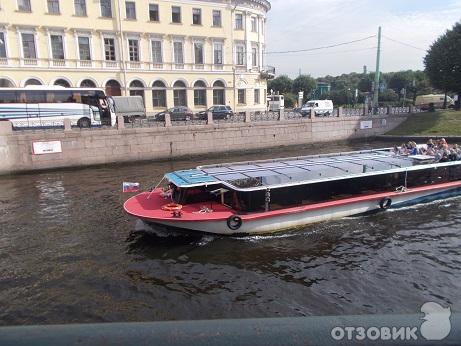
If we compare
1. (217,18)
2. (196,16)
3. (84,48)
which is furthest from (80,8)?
(217,18)

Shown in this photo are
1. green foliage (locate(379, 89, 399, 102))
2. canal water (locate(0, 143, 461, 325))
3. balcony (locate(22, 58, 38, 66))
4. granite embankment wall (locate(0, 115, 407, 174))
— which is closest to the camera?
canal water (locate(0, 143, 461, 325))

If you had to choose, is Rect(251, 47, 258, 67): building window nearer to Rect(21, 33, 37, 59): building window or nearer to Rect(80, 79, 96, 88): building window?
Rect(80, 79, 96, 88): building window

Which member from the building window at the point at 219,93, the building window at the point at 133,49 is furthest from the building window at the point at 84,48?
the building window at the point at 219,93

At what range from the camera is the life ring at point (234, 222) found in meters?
12.1

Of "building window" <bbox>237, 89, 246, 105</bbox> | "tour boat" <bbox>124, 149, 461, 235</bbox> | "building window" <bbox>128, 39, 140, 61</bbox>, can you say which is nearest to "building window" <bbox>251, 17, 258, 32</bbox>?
"building window" <bbox>237, 89, 246, 105</bbox>

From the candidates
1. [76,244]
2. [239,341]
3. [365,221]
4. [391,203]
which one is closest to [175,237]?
[76,244]

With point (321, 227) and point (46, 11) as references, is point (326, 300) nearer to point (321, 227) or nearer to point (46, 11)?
point (321, 227)

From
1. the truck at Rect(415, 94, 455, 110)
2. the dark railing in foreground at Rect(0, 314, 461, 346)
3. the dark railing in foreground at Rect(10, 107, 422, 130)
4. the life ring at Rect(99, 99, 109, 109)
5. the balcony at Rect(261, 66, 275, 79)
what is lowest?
the dark railing in foreground at Rect(10, 107, 422, 130)

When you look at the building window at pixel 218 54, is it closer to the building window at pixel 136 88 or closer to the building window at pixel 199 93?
the building window at pixel 199 93

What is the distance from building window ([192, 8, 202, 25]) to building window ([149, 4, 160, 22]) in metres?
4.14

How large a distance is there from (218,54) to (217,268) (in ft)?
128

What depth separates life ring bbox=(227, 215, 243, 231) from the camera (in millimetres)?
12070

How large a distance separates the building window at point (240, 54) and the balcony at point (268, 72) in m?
3.12

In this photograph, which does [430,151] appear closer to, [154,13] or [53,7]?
[154,13]
